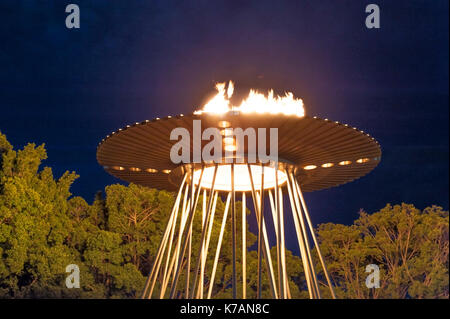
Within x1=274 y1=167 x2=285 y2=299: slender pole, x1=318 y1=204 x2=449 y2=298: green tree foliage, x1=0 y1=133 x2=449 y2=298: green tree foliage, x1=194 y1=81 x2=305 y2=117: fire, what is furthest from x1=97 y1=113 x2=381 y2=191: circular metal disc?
x1=318 y1=204 x2=449 y2=298: green tree foliage

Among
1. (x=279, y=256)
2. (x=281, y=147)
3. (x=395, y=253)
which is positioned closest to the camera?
(x=279, y=256)

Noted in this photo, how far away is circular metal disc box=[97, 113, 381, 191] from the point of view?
7371mm

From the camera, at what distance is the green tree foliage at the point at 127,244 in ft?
50.6

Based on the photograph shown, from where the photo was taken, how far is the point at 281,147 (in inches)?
336

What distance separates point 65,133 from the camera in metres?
24.5

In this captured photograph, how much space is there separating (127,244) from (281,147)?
10604 mm

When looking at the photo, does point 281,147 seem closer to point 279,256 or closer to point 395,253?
point 279,256

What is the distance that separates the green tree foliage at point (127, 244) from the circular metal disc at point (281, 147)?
6187 millimetres

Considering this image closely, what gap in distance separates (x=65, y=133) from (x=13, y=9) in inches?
240

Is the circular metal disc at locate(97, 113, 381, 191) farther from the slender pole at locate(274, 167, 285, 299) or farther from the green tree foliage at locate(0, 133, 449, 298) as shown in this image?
the green tree foliage at locate(0, 133, 449, 298)

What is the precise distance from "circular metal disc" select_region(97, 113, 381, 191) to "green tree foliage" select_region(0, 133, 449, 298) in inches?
244

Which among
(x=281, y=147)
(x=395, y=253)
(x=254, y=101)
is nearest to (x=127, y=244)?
(x=395, y=253)
